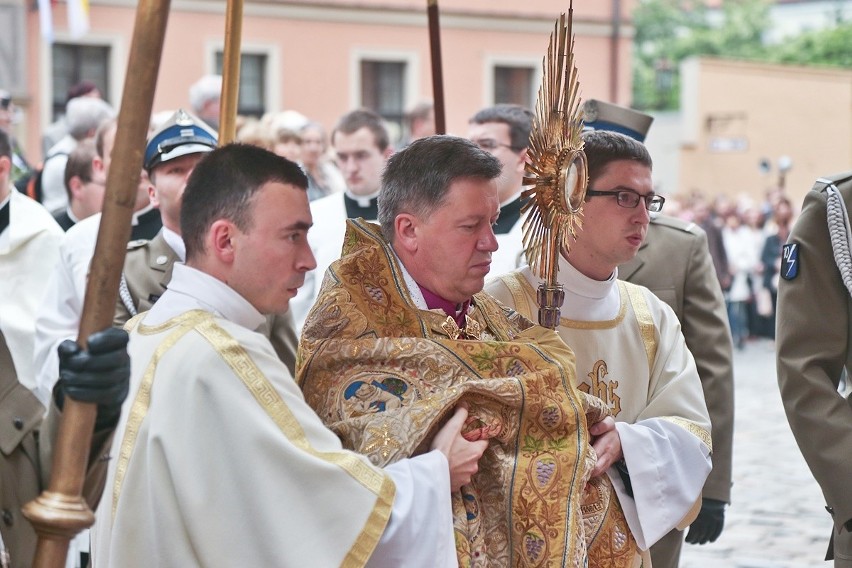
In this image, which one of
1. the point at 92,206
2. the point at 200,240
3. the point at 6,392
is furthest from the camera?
the point at 92,206

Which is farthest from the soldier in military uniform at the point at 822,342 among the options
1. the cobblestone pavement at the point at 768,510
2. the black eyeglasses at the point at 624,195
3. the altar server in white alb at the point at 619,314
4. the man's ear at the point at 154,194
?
the cobblestone pavement at the point at 768,510

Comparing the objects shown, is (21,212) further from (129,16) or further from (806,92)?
(806,92)

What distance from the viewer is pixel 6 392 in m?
3.01

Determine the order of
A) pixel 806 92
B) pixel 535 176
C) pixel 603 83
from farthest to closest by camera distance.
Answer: pixel 806 92, pixel 603 83, pixel 535 176

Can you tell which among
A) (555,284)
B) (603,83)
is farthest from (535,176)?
(603,83)

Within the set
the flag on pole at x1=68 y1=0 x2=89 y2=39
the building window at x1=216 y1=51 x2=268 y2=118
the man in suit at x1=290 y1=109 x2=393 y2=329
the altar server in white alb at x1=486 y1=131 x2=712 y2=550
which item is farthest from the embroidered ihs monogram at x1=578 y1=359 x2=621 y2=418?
the building window at x1=216 y1=51 x2=268 y2=118

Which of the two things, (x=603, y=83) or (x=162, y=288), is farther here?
(x=603, y=83)

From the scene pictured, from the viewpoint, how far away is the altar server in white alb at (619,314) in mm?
3463

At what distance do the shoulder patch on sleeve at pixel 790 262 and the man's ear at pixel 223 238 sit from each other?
1.64 meters

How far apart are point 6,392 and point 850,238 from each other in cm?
208

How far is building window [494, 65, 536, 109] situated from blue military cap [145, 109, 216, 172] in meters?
22.5

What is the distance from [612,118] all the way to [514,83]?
22.6 meters

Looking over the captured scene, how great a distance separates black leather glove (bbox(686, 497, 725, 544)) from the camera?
428 centimetres

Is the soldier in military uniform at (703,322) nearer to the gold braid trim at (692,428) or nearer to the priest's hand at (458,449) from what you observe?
the gold braid trim at (692,428)
